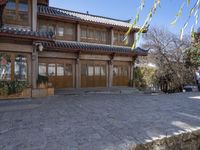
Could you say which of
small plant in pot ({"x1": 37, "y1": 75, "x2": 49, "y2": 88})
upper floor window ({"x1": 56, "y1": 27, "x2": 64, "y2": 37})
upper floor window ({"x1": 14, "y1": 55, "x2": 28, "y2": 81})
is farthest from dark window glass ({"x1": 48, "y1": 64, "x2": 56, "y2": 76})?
upper floor window ({"x1": 14, "y1": 55, "x2": 28, "y2": 81})

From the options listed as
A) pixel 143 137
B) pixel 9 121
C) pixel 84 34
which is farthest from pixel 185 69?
pixel 9 121

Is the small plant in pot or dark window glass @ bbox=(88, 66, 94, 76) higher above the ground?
dark window glass @ bbox=(88, 66, 94, 76)

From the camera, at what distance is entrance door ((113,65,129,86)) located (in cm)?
1636

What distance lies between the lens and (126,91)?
591 inches

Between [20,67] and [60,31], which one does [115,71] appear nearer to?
[60,31]

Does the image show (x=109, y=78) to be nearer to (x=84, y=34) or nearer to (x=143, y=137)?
(x=84, y=34)

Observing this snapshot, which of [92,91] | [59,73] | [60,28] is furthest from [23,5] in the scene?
[92,91]

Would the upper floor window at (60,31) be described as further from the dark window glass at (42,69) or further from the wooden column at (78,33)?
the dark window glass at (42,69)

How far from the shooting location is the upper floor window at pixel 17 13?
9.86 m

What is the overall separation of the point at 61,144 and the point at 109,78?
12.0 metres

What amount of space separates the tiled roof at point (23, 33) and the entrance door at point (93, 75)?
5331mm

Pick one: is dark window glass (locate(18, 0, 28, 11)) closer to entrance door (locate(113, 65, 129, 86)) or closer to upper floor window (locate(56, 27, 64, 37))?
upper floor window (locate(56, 27, 64, 37))

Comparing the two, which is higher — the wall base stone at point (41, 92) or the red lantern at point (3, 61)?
the red lantern at point (3, 61)

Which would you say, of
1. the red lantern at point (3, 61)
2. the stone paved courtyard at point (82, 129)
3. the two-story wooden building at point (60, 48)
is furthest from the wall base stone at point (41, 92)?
the stone paved courtyard at point (82, 129)
